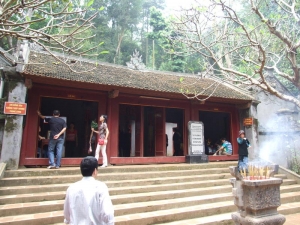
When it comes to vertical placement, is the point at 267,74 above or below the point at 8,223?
above

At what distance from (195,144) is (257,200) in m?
5.18

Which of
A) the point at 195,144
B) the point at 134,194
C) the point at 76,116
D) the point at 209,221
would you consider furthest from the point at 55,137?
the point at 76,116

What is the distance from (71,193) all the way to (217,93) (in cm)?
806

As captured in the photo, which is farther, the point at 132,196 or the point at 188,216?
the point at 132,196

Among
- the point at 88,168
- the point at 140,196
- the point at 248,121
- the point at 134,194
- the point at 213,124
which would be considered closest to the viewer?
the point at 88,168

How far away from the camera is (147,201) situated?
5.07 m

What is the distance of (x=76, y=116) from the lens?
11.3 meters

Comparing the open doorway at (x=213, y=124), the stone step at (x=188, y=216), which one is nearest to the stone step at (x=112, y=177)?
the stone step at (x=188, y=216)

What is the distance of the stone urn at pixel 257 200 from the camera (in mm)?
3318

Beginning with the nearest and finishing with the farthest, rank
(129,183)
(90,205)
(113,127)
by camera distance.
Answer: (90,205) < (129,183) < (113,127)

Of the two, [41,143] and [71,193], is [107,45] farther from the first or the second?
[71,193]

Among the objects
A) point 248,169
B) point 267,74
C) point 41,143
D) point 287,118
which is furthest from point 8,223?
point 267,74

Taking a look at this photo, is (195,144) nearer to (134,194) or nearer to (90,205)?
(134,194)

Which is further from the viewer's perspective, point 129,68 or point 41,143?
point 129,68
